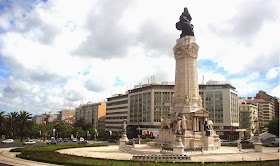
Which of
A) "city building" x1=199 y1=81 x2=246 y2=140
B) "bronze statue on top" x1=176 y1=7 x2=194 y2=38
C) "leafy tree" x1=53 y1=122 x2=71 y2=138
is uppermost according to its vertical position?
→ "bronze statue on top" x1=176 y1=7 x2=194 y2=38

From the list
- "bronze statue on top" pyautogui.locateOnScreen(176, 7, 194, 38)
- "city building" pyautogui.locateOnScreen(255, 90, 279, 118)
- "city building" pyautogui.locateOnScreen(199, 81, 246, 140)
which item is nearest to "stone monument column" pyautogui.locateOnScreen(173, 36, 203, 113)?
"bronze statue on top" pyautogui.locateOnScreen(176, 7, 194, 38)

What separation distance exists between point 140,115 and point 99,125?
51137mm

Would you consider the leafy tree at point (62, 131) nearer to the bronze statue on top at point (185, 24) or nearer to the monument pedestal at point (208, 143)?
the bronze statue on top at point (185, 24)

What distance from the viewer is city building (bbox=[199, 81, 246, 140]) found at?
3371 inches

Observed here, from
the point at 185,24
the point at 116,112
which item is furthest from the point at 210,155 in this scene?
the point at 116,112

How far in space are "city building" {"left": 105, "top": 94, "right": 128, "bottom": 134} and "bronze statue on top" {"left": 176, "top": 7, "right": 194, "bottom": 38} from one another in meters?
65.0

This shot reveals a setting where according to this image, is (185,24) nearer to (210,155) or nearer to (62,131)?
(210,155)

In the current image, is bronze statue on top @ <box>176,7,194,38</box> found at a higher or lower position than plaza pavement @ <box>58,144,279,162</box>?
higher

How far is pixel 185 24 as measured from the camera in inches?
1860

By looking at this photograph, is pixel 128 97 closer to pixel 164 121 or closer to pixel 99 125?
pixel 99 125

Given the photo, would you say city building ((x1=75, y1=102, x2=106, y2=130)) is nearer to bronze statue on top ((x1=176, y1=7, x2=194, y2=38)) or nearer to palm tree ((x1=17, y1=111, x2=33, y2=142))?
palm tree ((x1=17, y1=111, x2=33, y2=142))

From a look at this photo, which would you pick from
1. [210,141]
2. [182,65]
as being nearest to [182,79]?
[182,65]

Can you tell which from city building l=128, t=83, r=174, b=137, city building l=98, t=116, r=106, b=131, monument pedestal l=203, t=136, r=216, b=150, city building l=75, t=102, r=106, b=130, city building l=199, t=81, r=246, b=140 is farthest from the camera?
city building l=75, t=102, r=106, b=130

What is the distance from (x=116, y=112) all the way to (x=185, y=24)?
248ft
